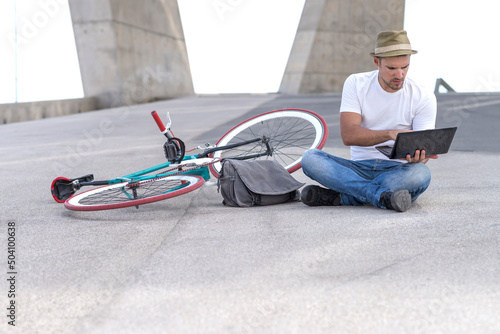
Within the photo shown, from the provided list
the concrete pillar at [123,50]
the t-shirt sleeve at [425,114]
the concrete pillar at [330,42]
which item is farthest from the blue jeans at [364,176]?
the concrete pillar at [330,42]

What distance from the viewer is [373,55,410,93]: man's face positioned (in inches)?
151

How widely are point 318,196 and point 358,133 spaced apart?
0.54m

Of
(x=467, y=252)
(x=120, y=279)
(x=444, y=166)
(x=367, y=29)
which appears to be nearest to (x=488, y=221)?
(x=467, y=252)

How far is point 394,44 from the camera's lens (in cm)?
377

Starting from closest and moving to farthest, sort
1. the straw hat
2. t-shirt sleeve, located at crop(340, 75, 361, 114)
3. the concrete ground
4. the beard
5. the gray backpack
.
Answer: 1. the concrete ground
2. the straw hat
3. the beard
4. t-shirt sleeve, located at crop(340, 75, 361, 114)
5. the gray backpack

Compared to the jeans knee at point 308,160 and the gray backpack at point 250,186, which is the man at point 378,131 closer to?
the jeans knee at point 308,160

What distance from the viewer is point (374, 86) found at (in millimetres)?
4047

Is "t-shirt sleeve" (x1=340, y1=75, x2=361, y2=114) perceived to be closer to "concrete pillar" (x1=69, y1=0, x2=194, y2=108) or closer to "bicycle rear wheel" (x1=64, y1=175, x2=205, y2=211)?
"bicycle rear wheel" (x1=64, y1=175, x2=205, y2=211)

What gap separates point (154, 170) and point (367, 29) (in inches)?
876

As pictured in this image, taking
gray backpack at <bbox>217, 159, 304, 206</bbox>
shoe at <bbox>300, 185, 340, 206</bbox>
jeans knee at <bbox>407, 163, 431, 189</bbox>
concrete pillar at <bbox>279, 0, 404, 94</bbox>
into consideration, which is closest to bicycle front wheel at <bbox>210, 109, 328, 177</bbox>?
gray backpack at <bbox>217, 159, 304, 206</bbox>

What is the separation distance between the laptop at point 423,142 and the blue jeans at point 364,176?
220 millimetres

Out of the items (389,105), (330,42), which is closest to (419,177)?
(389,105)

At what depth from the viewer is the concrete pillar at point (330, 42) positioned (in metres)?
24.3

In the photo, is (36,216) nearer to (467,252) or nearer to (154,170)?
(154,170)
